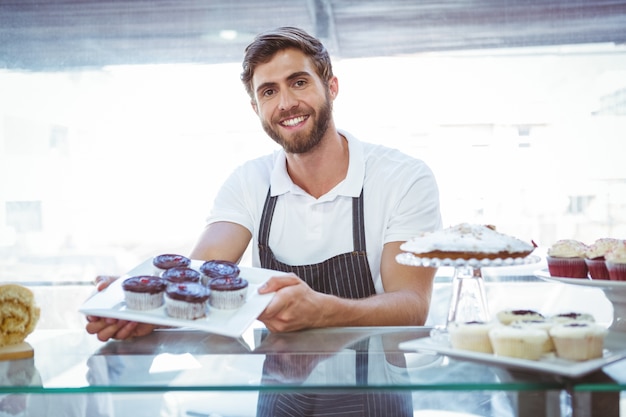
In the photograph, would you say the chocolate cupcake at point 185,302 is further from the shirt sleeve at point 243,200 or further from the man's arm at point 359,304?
the shirt sleeve at point 243,200

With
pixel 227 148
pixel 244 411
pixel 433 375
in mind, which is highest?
pixel 227 148

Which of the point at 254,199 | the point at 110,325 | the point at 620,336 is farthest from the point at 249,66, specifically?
the point at 620,336

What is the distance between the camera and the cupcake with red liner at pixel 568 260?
168 centimetres

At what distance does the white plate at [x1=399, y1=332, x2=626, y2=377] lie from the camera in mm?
1096

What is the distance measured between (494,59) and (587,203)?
37.0 inches

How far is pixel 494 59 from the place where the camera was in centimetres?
371

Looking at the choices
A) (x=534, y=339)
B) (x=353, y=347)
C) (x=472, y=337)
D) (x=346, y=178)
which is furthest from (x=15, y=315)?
(x=346, y=178)

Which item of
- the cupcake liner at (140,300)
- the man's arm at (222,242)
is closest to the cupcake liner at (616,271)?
the cupcake liner at (140,300)

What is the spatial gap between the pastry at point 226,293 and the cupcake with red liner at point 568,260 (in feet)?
2.58

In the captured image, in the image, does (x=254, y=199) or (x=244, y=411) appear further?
(x=254, y=199)

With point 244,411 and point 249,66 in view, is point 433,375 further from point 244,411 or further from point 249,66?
point 249,66

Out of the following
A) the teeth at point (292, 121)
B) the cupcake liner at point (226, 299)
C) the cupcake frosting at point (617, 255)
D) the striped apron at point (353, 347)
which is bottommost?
the striped apron at point (353, 347)

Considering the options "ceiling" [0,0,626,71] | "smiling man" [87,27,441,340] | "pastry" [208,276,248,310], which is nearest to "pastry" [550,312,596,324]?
"pastry" [208,276,248,310]

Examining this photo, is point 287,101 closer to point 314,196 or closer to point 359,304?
point 314,196
